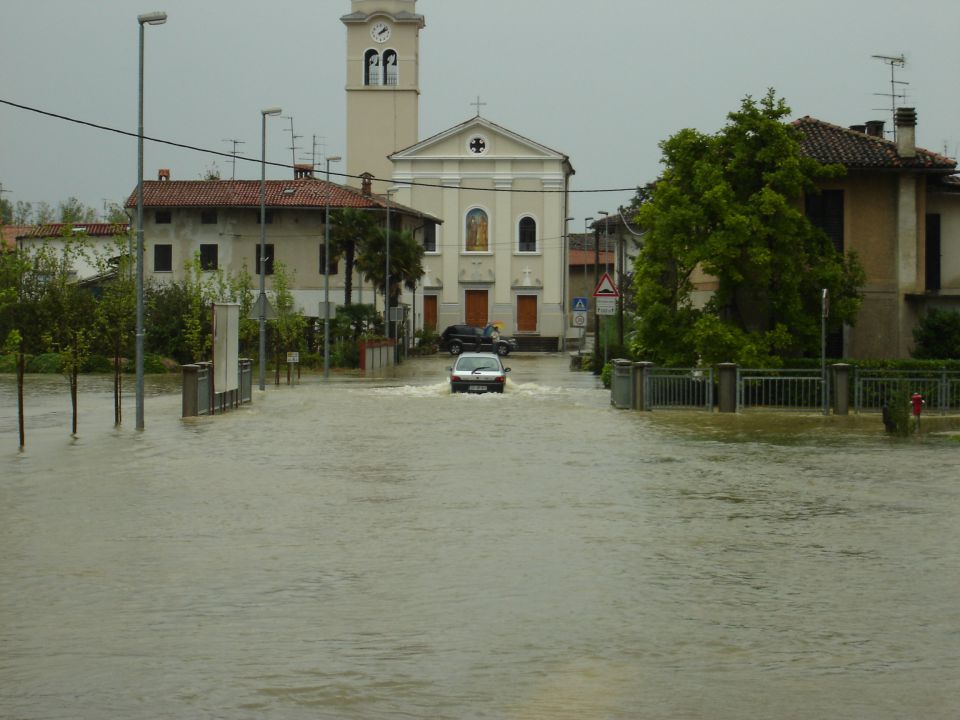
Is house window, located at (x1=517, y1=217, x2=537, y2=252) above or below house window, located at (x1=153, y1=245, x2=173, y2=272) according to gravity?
above

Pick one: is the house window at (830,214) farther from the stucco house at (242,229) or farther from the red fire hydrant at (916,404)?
the stucco house at (242,229)

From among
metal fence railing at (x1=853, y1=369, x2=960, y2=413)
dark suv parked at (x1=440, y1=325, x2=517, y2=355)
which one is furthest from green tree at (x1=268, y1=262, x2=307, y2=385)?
metal fence railing at (x1=853, y1=369, x2=960, y2=413)

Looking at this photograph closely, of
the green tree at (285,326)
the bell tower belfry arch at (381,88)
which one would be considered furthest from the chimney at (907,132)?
the bell tower belfry arch at (381,88)

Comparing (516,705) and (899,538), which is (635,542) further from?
(516,705)

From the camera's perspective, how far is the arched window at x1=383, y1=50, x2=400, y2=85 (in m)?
85.1

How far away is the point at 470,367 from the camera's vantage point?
40719 millimetres

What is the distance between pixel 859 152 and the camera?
37844 mm

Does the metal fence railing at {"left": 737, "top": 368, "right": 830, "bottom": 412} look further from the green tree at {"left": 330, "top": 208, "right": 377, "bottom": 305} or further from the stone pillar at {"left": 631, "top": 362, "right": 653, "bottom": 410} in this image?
the green tree at {"left": 330, "top": 208, "right": 377, "bottom": 305}

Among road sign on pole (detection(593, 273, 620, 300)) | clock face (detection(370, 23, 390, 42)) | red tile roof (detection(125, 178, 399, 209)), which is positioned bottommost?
road sign on pole (detection(593, 273, 620, 300))

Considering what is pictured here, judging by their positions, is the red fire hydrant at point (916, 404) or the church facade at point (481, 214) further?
the church facade at point (481, 214)

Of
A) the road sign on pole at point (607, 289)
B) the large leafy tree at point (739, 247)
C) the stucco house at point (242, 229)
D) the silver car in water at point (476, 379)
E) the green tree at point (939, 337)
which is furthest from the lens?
the stucco house at point (242, 229)

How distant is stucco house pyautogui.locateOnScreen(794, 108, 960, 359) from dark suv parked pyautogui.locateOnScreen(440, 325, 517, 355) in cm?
3633

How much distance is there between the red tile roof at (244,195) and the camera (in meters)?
69.4

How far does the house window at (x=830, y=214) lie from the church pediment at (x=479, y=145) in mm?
46241
